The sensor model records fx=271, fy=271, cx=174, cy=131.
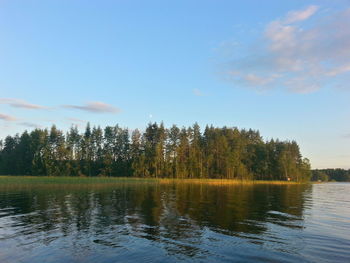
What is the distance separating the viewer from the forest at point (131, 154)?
134 meters

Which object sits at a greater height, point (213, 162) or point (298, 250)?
point (213, 162)

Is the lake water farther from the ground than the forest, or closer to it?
closer to it

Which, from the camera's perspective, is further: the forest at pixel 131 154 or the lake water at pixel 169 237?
the forest at pixel 131 154

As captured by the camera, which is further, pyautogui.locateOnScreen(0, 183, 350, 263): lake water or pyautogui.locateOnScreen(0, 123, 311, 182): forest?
pyautogui.locateOnScreen(0, 123, 311, 182): forest

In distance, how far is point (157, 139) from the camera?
14200 cm

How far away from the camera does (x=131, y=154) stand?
5714 inches

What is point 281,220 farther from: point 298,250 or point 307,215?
point 298,250

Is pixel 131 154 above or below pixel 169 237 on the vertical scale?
above

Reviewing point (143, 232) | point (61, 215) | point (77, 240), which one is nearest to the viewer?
point (77, 240)

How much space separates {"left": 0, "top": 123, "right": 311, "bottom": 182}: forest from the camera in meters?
134

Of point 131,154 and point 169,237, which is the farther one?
point 131,154

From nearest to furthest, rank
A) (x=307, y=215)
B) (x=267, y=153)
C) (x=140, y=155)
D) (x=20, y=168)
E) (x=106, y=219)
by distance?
(x=106, y=219)
(x=307, y=215)
(x=140, y=155)
(x=20, y=168)
(x=267, y=153)

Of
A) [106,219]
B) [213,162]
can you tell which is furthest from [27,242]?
[213,162]

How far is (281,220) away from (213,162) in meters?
121
